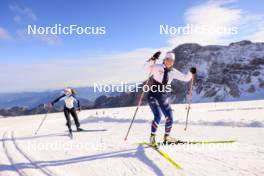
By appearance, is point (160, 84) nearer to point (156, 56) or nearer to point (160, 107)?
point (160, 107)

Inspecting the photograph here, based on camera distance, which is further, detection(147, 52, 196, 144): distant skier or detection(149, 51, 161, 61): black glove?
detection(149, 51, 161, 61): black glove

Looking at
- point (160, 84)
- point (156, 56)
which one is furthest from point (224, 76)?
point (160, 84)

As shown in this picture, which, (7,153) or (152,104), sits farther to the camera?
(7,153)

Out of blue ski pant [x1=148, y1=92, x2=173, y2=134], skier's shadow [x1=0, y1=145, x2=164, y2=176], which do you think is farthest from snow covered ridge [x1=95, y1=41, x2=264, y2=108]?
skier's shadow [x1=0, y1=145, x2=164, y2=176]

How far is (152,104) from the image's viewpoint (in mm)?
8898

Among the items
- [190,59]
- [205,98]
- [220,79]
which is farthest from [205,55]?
[205,98]

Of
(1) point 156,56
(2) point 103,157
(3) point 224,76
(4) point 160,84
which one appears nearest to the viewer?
(2) point 103,157

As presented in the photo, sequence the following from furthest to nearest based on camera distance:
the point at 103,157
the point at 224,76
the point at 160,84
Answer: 1. the point at 224,76
2. the point at 160,84
3. the point at 103,157

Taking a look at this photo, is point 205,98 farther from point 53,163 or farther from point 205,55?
point 53,163

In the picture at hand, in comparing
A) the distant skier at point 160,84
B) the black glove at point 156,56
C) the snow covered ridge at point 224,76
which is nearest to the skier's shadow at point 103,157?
the distant skier at point 160,84

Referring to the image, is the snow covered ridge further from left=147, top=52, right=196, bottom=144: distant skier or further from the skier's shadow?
the skier's shadow

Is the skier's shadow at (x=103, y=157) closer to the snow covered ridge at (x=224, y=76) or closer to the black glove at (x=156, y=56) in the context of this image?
the black glove at (x=156, y=56)

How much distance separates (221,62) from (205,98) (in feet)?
117

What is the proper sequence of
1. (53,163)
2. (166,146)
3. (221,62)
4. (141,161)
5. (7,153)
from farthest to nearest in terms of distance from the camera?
(221,62), (7,153), (166,146), (53,163), (141,161)
